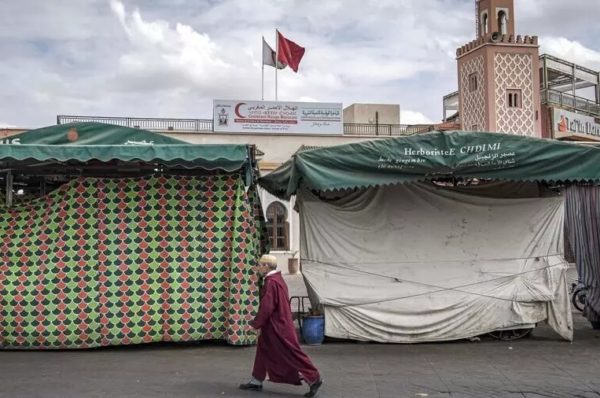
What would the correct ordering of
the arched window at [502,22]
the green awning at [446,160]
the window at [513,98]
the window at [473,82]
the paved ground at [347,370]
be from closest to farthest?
the paved ground at [347,370], the green awning at [446,160], the window at [513,98], the window at [473,82], the arched window at [502,22]

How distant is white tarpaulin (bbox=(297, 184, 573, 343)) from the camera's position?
8867mm

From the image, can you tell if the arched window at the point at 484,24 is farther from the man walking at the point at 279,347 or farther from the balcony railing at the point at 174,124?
the man walking at the point at 279,347

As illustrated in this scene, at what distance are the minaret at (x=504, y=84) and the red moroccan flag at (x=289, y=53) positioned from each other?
9.39 meters

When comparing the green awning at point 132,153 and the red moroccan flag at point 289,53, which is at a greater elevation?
the red moroccan flag at point 289,53

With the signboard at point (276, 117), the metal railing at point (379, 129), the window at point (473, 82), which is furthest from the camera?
the window at point (473, 82)

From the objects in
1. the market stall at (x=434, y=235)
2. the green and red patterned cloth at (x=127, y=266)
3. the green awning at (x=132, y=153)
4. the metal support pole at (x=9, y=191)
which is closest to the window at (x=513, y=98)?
the market stall at (x=434, y=235)

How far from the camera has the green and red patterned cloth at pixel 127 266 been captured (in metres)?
8.24

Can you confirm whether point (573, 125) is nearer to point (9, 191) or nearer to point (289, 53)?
point (289, 53)

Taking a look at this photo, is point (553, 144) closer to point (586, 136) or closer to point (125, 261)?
point (125, 261)

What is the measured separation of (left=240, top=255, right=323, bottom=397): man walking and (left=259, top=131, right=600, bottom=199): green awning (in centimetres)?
241

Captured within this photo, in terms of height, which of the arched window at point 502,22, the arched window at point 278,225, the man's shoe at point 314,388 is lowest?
the man's shoe at point 314,388

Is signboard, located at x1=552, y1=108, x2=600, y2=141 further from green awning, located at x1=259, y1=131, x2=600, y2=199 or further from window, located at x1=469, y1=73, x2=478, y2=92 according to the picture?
green awning, located at x1=259, y1=131, x2=600, y2=199

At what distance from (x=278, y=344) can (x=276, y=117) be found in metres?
22.1

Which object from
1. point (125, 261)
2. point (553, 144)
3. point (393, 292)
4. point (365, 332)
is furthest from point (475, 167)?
point (125, 261)
